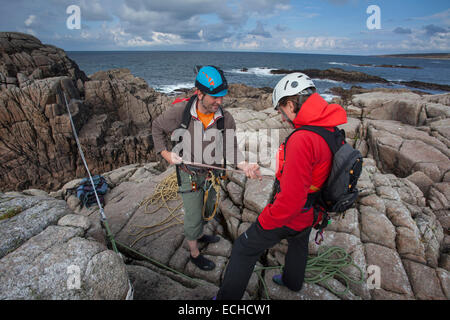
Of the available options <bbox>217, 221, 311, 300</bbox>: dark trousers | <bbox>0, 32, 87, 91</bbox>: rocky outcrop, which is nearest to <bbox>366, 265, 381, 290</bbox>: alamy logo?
<bbox>217, 221, 311, 300</bbox>: dark trousers

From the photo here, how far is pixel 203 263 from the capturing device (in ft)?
13.4

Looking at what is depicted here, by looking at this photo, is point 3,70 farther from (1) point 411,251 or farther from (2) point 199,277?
(1) point 411,251

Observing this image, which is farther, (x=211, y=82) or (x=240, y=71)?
(x=240, y=71)

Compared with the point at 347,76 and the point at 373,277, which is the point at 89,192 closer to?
the point at 373,277

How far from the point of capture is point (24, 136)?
47.6 ft

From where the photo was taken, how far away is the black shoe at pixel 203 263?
13.3 ft

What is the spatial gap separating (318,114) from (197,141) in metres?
1.96

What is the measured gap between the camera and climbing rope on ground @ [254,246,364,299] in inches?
143

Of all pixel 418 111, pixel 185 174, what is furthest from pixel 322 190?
pixel 418 111

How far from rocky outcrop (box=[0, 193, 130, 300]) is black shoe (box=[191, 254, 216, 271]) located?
1.96m

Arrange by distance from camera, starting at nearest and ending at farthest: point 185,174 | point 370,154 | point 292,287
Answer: point 292,287, point 185,174, point 370,154

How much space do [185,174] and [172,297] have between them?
72.9 inches

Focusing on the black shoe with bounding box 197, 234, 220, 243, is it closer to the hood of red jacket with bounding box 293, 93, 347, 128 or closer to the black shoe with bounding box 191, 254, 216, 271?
the black shoe with bounding box 191, 254, 216, 271

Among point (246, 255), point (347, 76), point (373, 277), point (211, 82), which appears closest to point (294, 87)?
point (211, 82)
